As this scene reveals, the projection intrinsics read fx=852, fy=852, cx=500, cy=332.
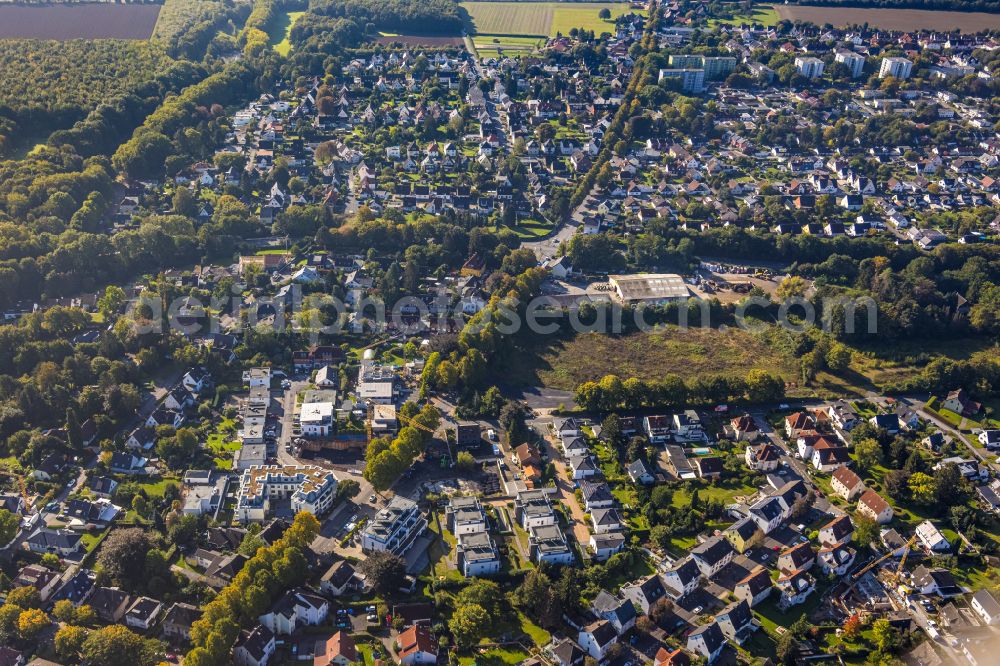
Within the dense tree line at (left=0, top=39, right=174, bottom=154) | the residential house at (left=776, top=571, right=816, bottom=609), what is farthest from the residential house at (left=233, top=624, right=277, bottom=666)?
the dense tree line at (left=0, top=39, right=174, bottom=154)

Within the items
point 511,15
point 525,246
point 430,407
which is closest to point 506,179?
point 525,246

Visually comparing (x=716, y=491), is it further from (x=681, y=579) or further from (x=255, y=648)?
(x=255, y=648)

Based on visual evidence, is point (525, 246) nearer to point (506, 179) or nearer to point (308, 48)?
point (506, 179)

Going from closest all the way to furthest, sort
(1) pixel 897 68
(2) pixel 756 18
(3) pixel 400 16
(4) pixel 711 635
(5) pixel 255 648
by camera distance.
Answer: (5) pixel 255 648 → (4) pixel 711 635 → (1) pixel 897 68 → (3) pixel 400 16 → (2) pixel 756 18

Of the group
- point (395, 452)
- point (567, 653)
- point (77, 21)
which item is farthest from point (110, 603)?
point (77, 21)

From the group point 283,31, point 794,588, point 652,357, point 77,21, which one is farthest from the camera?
point 283,31

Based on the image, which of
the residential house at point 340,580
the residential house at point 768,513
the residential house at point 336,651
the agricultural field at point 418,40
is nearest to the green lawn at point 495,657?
the residential house at point 336,651

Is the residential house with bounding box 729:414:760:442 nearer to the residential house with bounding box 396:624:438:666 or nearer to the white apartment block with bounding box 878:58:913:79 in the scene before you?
the residential house with bounding box 396:624:438:666
